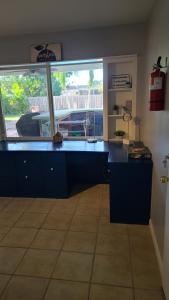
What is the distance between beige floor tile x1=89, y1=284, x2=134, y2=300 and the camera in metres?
1.53

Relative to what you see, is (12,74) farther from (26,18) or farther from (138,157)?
(138,157)

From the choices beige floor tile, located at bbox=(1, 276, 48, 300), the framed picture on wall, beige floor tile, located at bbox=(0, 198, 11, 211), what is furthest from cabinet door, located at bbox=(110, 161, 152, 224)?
the framed picture on wall

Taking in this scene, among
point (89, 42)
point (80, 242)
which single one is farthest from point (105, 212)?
point (89, 42)

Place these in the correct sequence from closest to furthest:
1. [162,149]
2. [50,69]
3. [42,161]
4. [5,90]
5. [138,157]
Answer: [162,149] < [138,157] < [42,161] < [50,69] < [5,90]

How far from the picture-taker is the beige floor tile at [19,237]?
2.14 metres

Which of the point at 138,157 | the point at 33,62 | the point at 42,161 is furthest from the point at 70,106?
the point at 138,157

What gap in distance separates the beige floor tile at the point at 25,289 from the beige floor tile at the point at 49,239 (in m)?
0.39

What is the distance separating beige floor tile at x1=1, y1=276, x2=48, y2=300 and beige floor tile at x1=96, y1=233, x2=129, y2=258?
1.99 ft

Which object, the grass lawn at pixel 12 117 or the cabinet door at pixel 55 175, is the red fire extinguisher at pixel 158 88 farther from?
the grass lawn at pixel 12 117

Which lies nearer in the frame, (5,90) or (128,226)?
(128,226)

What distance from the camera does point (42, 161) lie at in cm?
298

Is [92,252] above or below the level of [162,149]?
below

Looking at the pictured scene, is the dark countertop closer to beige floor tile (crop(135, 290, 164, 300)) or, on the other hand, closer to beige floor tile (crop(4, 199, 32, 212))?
beige floor tile (crop(4, 199, 32, 212))

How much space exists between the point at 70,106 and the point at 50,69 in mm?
658
